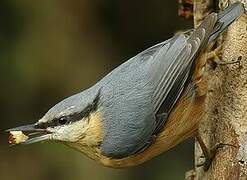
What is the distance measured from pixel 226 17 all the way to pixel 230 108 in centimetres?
45

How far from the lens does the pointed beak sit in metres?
3.37

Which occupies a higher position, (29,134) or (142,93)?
(142,93)

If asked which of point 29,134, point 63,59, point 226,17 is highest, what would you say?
point 226,17

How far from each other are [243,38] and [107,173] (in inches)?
93.0

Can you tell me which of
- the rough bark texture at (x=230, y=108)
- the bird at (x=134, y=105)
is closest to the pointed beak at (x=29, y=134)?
the bird at (x=134, y=105)

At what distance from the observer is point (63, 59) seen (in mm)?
5668

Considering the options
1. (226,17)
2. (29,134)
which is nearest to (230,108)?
(226,17)

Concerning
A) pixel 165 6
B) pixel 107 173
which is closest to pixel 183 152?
pixel 107 173

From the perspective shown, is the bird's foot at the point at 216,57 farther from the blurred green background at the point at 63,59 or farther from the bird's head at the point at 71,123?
the blurred green background at the point at 63,59

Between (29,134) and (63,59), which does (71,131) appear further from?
(63,59)

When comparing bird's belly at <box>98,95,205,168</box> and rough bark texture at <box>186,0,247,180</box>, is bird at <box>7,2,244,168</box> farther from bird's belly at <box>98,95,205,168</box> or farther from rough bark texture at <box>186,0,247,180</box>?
rough bark texture at <box>186,0,247,180</box>

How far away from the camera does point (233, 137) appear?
11.4ft

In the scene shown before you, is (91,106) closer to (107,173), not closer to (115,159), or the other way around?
(115,159)

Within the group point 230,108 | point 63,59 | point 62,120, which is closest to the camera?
point 62,120
